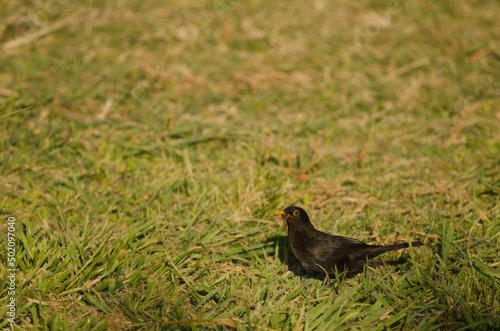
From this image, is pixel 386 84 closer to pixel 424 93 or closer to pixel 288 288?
pixel 424 93

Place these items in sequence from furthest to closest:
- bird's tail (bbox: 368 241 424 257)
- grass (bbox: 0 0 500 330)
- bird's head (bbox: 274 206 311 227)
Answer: bird's head (bbox: 274 206 311 227), bird's tail (bbox: 368 241 424 257), grass (bbox: 0 0 500 330)

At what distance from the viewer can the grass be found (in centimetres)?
363

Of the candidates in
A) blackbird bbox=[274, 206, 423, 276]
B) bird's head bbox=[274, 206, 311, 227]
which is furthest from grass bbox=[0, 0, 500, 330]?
bird's head bbox=[274, 206, 311, 227]

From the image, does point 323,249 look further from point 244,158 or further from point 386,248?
point 244,158

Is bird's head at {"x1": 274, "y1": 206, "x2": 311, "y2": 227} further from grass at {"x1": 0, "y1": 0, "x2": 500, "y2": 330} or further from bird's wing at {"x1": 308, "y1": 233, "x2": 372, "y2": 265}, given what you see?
grass at {"x1": 0, "y1": 0, "x2": 500, "y2": 330}

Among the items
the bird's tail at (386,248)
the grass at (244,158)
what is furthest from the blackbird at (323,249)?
the grass at (244,158)

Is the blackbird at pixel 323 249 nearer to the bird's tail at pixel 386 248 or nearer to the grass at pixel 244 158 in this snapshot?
the bird's tail at pixel 386 248

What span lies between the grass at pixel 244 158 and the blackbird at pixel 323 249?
0.18m

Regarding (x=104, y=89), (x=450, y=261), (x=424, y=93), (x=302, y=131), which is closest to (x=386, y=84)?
(x=424, y=93)

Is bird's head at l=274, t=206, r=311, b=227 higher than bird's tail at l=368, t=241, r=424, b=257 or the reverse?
higher

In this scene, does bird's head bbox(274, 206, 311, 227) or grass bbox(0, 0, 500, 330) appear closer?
grass bbox(0, 0, 500, 330)

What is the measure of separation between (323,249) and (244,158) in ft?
6.58

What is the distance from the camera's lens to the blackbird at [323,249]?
3.90 meters

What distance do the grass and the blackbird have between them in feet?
0.58
